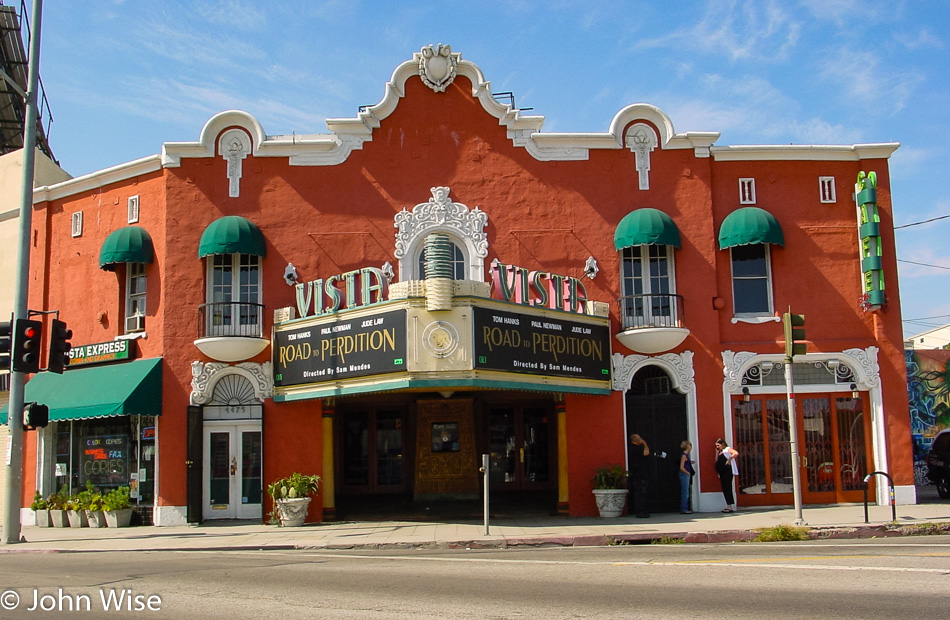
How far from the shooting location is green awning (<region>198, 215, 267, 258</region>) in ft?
68.1

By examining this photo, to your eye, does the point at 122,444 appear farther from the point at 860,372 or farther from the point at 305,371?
the point at 860,372

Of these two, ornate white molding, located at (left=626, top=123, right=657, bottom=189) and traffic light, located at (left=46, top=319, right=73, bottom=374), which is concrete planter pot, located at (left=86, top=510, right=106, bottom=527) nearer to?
traffic light, located at (left=46, top=319, right=73, bottom=374)

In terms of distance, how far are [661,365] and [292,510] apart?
9.23 meters

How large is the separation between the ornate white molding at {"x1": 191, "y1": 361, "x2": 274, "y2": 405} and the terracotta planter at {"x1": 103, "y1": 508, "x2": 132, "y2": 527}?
3.06 meters

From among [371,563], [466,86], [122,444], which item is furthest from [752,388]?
[122,444]

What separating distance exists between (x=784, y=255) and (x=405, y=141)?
Answer: 9.75 metres

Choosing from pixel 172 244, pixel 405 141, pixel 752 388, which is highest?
pixel 405 141

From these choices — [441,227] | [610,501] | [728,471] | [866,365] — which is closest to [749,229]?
[866,365]

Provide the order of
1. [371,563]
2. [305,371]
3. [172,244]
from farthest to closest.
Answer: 1. [172,244]
2. [305,371]
3. [371,563]

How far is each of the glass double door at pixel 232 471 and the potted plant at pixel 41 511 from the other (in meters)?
4.27

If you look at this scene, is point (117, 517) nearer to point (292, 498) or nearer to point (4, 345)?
point (292, 498)

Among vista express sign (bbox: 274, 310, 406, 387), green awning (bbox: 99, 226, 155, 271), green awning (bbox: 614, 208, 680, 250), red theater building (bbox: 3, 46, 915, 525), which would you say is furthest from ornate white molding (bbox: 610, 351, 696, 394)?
green awning (bbox: 99, 226, 155, 271)

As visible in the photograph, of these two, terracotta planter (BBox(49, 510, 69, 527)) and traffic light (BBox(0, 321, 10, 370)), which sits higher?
traffic light (BBox(0, 321, 10, 370))

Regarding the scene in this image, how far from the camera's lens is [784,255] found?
21.9 metres
